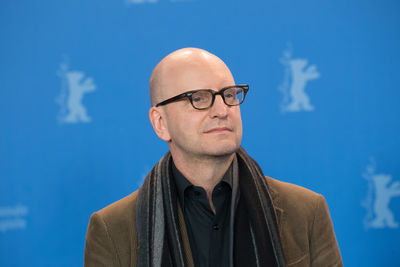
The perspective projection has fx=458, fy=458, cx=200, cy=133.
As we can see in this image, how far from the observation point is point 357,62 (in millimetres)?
2381

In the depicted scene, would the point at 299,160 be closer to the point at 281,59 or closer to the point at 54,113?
the point at 281,59

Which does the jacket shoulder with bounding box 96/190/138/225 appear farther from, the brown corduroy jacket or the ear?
the ear

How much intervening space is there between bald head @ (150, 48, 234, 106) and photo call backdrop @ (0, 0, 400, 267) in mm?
831

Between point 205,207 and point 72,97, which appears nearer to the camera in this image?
point 205,207

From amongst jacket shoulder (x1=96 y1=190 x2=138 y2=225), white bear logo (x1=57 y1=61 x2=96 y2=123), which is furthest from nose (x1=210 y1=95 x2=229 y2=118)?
white bear logo (x1=57 y1=61 x2=96 y2=123)

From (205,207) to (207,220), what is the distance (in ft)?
0.14

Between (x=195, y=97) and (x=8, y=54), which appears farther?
(x=8, y=54)

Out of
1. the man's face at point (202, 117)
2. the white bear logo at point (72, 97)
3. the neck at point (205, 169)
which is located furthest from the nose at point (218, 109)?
the white bear logo at point (72, 97)

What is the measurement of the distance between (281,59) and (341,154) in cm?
58

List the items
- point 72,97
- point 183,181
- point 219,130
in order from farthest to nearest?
point 72,97 < point 183,181 < point 219,130

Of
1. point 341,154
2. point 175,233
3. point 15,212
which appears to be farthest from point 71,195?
point 341,154

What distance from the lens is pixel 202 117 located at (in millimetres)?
1394

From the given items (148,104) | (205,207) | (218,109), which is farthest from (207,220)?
(148,104)

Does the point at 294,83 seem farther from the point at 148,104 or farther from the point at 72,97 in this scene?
the point at 72,97
